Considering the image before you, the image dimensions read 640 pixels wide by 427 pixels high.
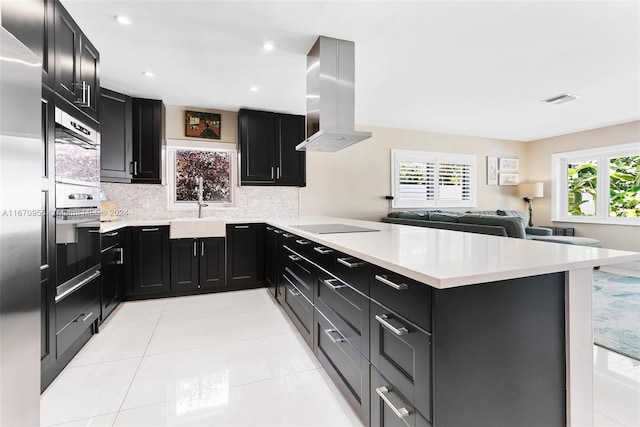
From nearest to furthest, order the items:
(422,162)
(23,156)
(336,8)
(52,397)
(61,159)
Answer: (23,156)
(52,397)
(61,159)
(336,8)
(422,162)

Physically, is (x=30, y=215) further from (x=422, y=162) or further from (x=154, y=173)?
(x=422, y=162)

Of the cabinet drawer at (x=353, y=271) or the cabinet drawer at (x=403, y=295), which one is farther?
the cabinet drawer at (x=353, y=271)

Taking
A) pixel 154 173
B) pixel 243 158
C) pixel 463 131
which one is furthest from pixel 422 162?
pixel 154 173

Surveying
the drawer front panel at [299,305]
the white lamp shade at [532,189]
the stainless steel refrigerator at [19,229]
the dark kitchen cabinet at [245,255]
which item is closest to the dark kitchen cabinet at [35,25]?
the stainless steel refrigerator at [19,229]

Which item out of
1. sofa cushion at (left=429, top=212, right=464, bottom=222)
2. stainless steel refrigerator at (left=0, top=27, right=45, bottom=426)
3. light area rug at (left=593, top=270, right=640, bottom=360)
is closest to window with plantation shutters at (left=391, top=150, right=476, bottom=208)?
sofa cushion at (left=429, top=212, right=464, bottom=222)

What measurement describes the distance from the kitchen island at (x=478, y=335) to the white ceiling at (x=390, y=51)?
177 cm

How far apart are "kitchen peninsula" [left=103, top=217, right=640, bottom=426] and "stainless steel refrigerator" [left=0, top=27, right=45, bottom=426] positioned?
1.21 m

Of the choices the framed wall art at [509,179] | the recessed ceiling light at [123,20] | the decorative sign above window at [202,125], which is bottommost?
the framed wall art at [509,179]

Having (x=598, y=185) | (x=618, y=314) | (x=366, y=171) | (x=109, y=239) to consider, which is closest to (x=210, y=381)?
(x=109, y=239)

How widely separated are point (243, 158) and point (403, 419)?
139 inches

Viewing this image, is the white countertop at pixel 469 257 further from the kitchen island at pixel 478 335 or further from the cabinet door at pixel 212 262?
the cabinet door at pixel 212 262

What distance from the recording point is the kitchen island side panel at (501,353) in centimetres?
98

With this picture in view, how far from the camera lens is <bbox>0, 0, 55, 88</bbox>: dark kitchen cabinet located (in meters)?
1.45

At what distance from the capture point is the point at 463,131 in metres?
5.52
